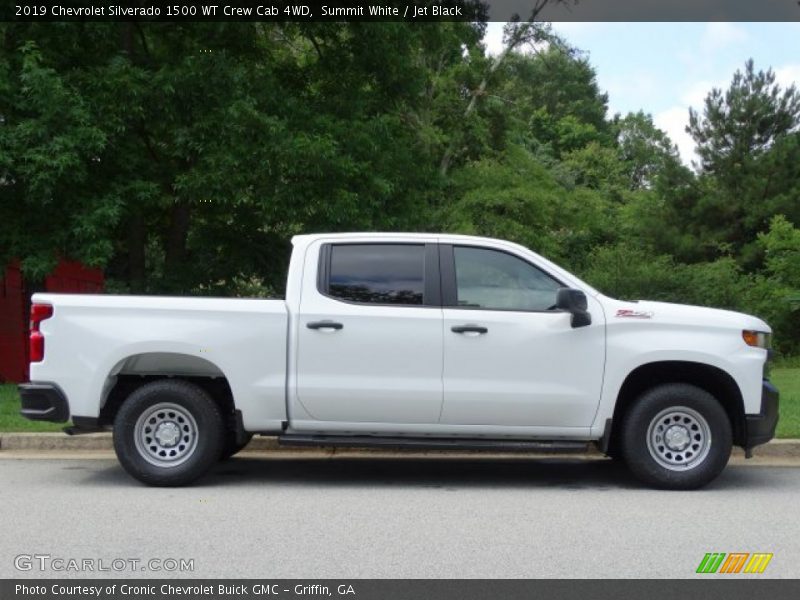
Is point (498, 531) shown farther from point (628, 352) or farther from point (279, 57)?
point (279, 57)

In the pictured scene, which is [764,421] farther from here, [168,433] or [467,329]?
[168,433]

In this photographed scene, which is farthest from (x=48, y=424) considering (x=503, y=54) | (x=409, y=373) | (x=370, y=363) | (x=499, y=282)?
(x=503, y=54)

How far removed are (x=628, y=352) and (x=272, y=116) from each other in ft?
27.9

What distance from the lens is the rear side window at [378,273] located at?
809 centimetres

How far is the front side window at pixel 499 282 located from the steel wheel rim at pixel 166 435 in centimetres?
239

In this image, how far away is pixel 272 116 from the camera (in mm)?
14859

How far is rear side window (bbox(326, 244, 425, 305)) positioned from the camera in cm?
809

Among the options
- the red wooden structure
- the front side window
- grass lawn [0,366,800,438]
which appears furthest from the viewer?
the red wooden structure

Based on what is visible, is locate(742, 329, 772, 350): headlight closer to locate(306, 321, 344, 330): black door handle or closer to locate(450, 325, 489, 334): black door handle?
locate(450, 325, 489, 334): black door handle

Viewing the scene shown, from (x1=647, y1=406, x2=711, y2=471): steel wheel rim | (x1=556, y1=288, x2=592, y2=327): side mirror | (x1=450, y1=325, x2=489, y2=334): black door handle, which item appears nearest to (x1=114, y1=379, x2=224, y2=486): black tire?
(x1=450, y1=325, x2=489, y2=334): black door handle

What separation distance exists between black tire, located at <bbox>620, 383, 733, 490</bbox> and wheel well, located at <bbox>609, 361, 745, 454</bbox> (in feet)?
0.53

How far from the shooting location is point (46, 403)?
7.92 meters
